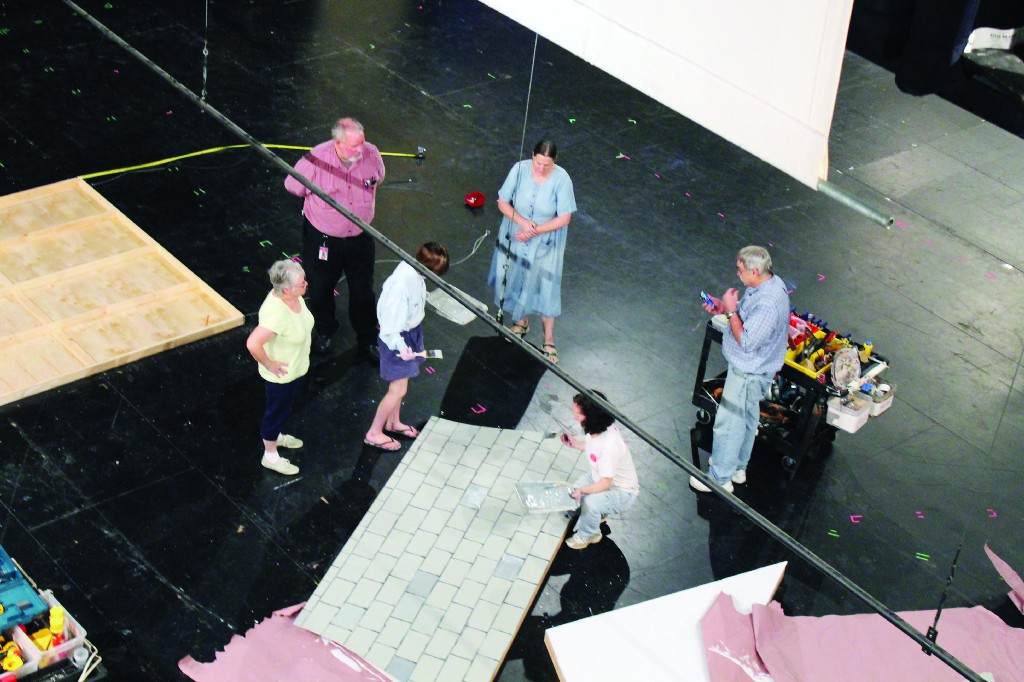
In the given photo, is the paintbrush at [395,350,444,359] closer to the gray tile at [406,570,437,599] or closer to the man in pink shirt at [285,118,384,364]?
the man in pink shirt at [285,118,384,364]

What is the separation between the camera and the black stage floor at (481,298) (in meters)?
6.50

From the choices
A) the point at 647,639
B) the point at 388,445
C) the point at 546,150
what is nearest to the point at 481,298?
the point at 546,150

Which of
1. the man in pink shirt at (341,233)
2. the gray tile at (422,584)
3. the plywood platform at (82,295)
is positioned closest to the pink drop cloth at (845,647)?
the gray tile at (422,584)

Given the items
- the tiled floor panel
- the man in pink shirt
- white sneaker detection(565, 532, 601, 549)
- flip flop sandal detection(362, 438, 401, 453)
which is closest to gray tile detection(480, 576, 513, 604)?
the tiled floor panel

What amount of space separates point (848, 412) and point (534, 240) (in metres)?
2.02

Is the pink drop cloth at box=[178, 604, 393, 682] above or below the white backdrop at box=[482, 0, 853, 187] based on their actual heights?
below

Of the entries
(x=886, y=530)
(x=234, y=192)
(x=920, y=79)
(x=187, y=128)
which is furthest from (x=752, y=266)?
(x=187, y=128)

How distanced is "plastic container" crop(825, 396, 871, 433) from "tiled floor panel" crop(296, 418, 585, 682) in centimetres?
137

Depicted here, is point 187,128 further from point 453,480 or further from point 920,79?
point 920,79

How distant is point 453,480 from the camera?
274 inches

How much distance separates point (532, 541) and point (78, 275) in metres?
3.38

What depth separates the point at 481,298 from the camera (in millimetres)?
8195

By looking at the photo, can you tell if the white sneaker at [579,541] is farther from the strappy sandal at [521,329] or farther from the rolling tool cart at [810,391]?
the strappy sandal at [521,329]

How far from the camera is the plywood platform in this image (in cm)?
737
